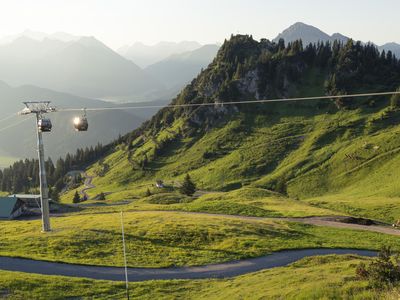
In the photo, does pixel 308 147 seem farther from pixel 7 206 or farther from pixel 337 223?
pixel 7 206

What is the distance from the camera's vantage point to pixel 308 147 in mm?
146000

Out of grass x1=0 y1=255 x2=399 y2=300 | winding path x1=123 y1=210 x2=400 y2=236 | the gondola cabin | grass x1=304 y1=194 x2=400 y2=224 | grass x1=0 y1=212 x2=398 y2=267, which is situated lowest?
grass x1=304 y1=194 x2=400 y2=224

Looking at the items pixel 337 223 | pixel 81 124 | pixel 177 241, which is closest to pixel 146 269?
pixel 177 241

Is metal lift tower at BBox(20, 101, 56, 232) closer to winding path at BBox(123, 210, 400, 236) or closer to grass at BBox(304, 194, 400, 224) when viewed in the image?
winding path at BBox(123, 210, 400, 236)

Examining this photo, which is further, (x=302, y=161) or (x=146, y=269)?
(x=302, y=161)

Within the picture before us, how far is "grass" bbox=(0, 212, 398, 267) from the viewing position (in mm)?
42938

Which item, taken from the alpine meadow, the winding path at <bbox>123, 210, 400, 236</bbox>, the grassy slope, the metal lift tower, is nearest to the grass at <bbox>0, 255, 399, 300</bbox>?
the alpine meadow

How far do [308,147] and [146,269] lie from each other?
4541 inches

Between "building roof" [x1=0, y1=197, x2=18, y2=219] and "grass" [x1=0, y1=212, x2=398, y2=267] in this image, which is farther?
"building roof" [x1=0, y1=197, x2=18, y2=219]

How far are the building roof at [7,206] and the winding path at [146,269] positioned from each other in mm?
55787

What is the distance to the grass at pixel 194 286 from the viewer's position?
86.8ft

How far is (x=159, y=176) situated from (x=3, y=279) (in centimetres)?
14796

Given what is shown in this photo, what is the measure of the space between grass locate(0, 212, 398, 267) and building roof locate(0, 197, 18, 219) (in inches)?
1370

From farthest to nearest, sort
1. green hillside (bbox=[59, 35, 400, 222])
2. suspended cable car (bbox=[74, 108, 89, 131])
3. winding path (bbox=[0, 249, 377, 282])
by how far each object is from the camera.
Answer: green hillside (bbox=[59, 35, 400, 222]), suspended cable car (bbox=[74, 108, 89, 131]), winding path (bbox=[0, 249, 377, 282])
